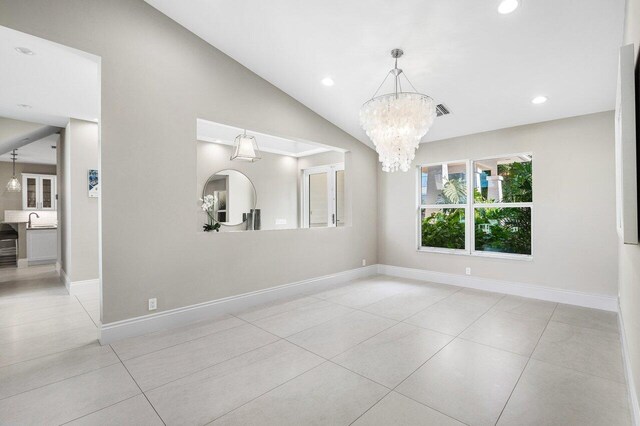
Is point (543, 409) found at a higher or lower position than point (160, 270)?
lower

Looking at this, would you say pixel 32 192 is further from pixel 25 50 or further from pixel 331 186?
pixel 331 186

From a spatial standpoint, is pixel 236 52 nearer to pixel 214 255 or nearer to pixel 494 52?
pixel 214 255

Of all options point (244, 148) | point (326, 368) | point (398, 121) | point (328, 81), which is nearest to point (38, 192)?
point (244, 148)

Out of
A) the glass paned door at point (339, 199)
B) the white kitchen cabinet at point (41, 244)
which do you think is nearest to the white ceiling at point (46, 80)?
the white kitchen cabinet at point (41, 244)

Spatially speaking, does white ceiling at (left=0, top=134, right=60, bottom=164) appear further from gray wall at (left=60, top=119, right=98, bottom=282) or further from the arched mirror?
the arched mirror

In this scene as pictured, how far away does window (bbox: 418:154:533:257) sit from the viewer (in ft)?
14.7

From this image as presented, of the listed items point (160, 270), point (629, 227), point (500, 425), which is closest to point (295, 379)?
point (500, 425)

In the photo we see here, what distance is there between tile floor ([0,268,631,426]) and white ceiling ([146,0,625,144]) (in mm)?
2652

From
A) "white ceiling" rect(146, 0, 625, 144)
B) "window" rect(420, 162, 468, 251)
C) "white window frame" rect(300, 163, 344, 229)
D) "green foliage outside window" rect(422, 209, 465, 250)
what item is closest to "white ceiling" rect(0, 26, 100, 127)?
"white ceiling" rect(146, 0, 625, 144)

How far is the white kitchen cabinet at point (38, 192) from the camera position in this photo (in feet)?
25.5

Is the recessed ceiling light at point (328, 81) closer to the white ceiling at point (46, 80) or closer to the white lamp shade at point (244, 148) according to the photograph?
the white lamp shade at point (244, 148)

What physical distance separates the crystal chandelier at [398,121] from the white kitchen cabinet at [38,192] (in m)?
9.26

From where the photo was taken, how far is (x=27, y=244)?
677 centimetres

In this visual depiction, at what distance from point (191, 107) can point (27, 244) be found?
6.46 metres
